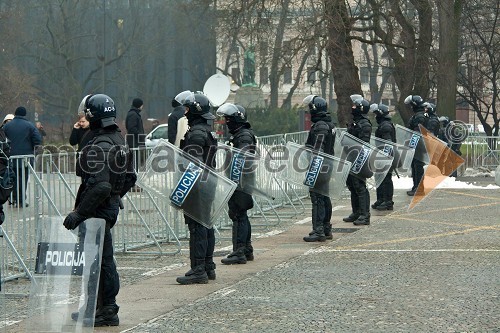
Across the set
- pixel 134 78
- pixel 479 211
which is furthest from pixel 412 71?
pixel 134 78

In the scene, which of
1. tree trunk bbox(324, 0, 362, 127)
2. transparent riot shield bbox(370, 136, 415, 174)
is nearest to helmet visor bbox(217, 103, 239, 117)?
transparent riot shield bbox(370, 136, 415, 174)

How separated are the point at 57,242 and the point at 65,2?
46252mm

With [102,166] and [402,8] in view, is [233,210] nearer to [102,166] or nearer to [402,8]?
[102,166]

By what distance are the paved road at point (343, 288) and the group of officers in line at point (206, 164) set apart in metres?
0.26

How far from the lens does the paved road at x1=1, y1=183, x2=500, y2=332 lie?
9125 mm

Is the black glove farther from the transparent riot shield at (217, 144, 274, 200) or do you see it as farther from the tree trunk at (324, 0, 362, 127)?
the tree trunk at (324, 0, 362, 127)

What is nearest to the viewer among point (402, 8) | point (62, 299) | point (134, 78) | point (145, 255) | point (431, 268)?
point (62, 299)

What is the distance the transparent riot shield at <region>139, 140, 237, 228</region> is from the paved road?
73 centimetres

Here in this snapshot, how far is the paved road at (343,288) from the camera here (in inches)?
359

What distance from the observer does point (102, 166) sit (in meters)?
8.90

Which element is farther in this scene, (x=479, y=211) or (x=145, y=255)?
(x=479, y=211)

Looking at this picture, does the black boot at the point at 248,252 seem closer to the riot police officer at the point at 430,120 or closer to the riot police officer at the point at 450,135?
the riot police officer at the point at 430,120

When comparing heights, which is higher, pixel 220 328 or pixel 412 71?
pixel 412 71

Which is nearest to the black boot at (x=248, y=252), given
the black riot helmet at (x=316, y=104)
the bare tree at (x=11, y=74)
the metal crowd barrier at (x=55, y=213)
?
the metal crowd barrier at (x=55, y=213)
